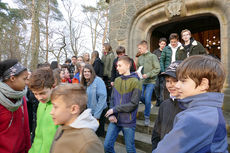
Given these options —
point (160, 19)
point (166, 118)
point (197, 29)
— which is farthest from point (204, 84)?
point (197, 29)

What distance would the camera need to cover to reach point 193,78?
95 centimetres

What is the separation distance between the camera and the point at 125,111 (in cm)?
238

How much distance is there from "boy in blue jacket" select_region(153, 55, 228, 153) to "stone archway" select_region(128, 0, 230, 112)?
153 inches

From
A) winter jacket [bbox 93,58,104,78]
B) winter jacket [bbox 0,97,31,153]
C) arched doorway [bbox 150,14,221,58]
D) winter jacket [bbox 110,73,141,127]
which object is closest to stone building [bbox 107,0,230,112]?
arched doorway [bbox 150,14,221,58]

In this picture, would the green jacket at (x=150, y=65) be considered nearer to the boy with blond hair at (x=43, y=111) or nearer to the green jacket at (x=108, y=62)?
the green jacket at (x=108, y=62)

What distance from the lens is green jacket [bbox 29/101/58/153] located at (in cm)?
144

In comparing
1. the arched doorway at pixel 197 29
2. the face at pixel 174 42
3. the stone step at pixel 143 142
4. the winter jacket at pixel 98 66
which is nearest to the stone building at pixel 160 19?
the arched doorway at pixel 197 29

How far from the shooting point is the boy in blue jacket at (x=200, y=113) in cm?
82

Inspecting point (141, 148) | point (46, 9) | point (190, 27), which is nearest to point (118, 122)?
point (141, 148)

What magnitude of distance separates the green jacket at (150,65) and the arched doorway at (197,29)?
8.15ft

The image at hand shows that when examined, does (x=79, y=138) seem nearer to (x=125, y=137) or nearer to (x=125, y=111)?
(x=125, y=111)

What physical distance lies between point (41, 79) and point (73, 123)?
0.74m

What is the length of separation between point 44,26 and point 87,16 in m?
4.90

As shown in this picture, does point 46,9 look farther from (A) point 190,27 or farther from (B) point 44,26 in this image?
(A) point 190,27
